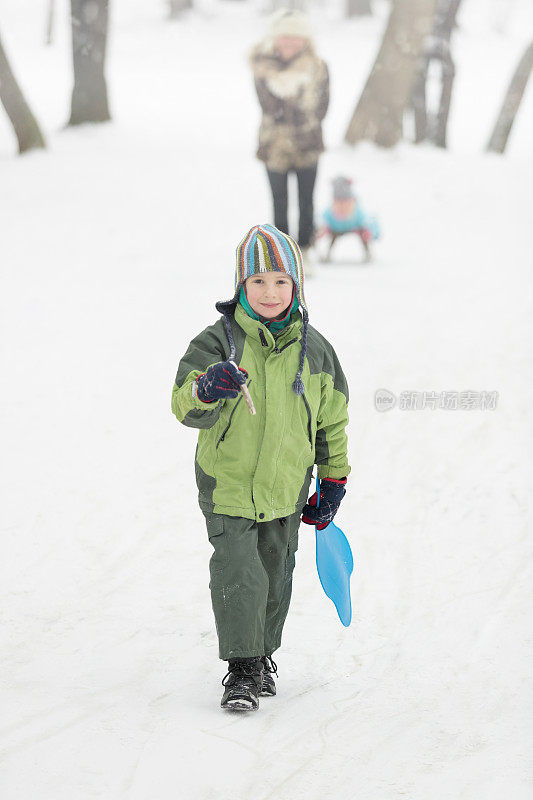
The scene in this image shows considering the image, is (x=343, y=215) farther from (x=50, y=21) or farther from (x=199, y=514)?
(x=50, y=21)

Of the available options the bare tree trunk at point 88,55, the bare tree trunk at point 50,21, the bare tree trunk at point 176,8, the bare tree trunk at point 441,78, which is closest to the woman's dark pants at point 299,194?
the bare tree trunk at point 88,55

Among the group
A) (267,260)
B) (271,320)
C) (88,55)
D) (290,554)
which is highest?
(88,55)

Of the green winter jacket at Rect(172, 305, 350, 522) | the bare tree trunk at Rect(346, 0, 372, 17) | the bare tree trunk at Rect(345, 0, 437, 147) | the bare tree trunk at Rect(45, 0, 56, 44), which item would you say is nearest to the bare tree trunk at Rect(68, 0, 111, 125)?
the bare tree trunk at Rect(345, 0, 437, 147)

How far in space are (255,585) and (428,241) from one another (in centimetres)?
826

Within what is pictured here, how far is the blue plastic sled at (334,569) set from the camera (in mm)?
3656

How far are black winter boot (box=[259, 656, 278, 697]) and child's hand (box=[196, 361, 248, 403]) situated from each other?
1.09m

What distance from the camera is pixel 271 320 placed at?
3.34 meters

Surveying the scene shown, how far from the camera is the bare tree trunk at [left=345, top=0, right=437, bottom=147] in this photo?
13086 millimetres

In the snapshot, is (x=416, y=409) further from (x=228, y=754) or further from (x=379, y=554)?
(x=228, y=754)

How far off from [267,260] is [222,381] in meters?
0.53

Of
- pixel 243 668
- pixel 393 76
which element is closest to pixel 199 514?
pixel 243 668

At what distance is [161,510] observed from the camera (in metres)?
5.25

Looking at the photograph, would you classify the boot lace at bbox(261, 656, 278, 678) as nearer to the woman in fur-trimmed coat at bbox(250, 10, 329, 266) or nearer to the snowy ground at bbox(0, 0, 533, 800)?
the snowy ground at bbox(0, 0, 533, 800)

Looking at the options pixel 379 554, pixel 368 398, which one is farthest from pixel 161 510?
pixel 368 398
